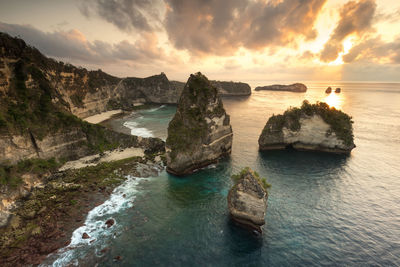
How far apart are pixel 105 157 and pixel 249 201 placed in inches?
1513

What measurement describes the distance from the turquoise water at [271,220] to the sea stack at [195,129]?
304 centimetres

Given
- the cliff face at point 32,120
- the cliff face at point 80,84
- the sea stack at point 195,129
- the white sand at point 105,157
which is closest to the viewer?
the cliff face at point 32,120

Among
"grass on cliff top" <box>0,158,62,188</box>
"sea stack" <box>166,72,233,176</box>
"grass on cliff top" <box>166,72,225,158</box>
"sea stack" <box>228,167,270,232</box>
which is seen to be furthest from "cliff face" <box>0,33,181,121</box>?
"sea stack" <box>228,167,270,232</box>

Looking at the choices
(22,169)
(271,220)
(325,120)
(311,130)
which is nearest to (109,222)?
Result: (22,169)

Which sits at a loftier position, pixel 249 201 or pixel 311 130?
pixel 311 130

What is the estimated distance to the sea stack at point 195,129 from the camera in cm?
3862

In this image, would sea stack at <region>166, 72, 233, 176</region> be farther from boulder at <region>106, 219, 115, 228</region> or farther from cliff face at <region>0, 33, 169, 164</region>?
cliff face at <region>0, 33, 169, 164</region>

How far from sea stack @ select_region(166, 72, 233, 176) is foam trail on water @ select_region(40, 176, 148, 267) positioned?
Result: 35.1ft

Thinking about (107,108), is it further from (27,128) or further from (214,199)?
(214,199)

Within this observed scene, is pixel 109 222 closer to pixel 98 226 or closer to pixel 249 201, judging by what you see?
pixel 98 226

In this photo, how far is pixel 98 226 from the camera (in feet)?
82.1

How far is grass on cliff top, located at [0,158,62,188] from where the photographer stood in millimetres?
28719

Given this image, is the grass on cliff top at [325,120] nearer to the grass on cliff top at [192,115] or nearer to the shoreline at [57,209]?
the grass on cliff top at [192,115]

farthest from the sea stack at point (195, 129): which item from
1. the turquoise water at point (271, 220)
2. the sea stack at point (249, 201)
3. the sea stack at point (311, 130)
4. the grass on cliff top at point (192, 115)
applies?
the sea stack at point (311, 130)
